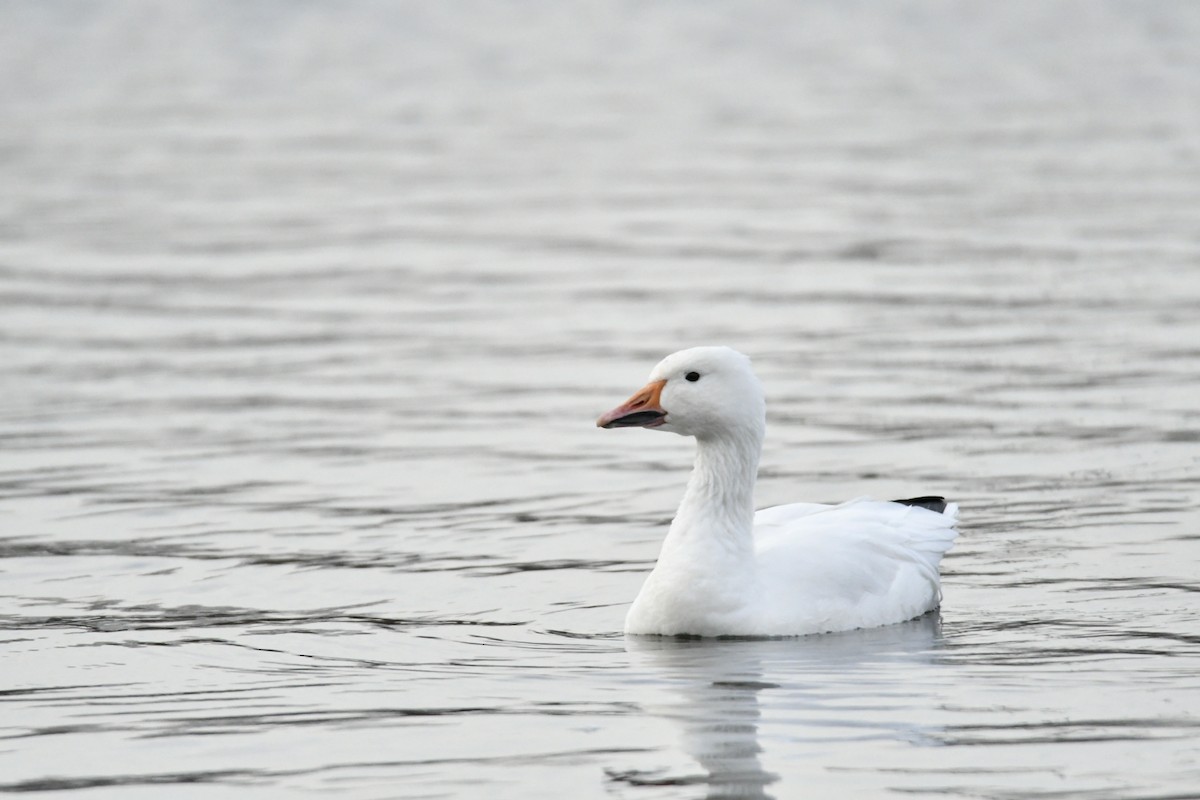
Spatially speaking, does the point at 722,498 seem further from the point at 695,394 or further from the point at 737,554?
the point at 695,394

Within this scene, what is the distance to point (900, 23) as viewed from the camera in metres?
54.5

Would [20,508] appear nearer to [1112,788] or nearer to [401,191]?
[1112,788]

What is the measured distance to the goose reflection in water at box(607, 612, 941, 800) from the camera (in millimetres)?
8383

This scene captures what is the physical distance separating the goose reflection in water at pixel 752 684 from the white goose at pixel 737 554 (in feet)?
0.38

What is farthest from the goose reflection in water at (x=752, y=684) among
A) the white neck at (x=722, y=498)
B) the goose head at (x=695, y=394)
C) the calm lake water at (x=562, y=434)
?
the goose head at (x=695, y=394)

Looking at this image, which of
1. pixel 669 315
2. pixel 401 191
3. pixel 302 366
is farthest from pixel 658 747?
pixel 401 191

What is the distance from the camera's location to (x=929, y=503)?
1216 cm

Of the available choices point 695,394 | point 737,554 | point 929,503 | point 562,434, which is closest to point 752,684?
point 737,554

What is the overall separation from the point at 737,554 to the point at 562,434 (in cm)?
513

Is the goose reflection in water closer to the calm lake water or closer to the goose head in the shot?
the calm lake water

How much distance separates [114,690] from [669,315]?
11.2m

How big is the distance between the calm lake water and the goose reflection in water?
0.03m

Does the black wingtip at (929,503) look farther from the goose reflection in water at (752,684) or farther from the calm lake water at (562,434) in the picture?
the goose reflection in water at (752,684)

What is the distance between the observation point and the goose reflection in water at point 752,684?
8383mm
